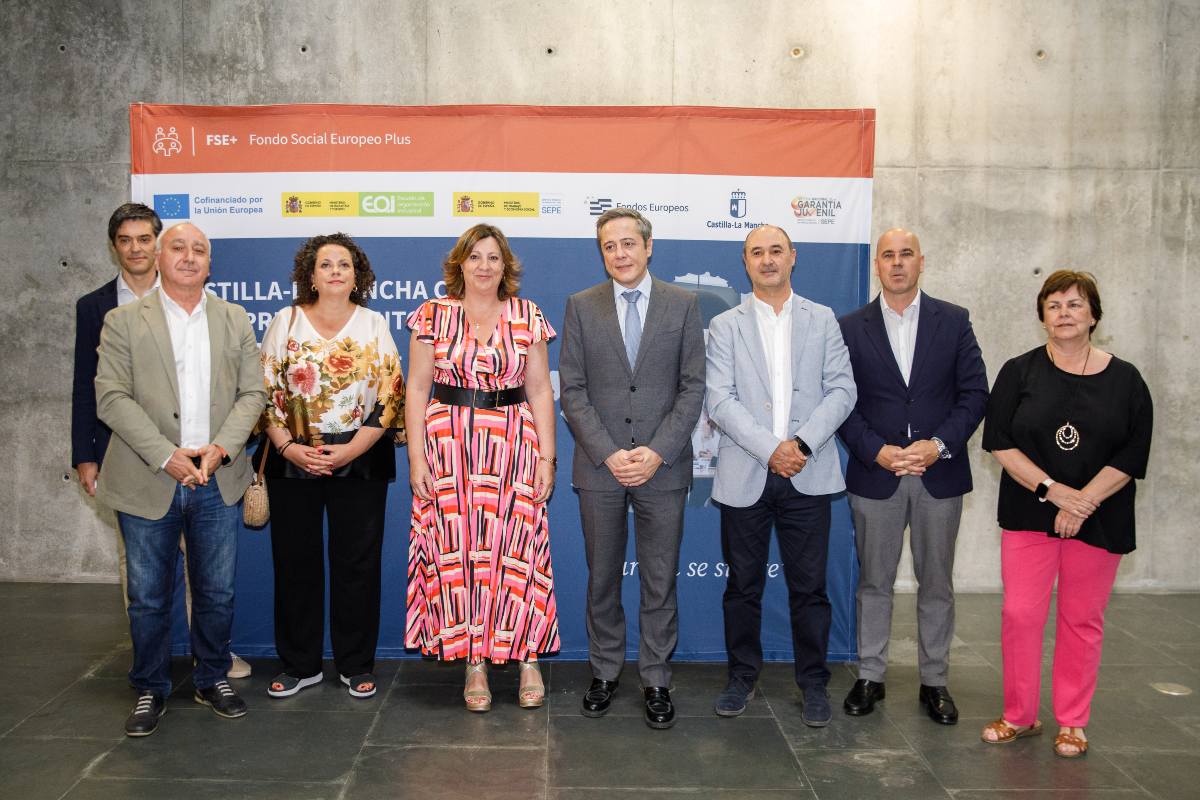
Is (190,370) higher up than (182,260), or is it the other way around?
(182,260)

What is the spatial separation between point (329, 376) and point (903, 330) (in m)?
2.25

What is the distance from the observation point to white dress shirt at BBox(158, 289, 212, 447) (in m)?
3.54

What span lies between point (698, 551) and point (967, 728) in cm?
135

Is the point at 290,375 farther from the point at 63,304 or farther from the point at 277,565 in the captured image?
the point at 63,304

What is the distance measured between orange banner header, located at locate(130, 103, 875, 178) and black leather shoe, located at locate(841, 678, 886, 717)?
86.5 inches

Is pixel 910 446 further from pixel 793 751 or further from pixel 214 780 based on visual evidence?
pixel 214 780

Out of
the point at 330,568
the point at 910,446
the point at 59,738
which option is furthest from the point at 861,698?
the point at 59,738

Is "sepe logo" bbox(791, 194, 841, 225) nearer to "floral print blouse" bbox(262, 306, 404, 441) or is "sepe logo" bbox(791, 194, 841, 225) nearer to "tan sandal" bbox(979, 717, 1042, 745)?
"floral print blouse" bbox(262, 306, 404, 441)

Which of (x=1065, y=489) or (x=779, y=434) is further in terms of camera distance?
(x=779, y=434)

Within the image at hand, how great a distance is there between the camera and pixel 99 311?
3896 millimetres

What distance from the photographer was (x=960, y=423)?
3.59m

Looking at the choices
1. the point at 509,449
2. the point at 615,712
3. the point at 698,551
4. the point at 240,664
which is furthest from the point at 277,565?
the point at 698,551

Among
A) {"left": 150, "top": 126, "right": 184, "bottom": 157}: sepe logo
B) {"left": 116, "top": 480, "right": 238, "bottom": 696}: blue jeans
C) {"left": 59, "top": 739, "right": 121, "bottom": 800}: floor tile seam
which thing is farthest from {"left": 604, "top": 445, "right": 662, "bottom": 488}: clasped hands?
{"left": 150, "top": 126, "right": 184, "bottom": 157}: sepe logo

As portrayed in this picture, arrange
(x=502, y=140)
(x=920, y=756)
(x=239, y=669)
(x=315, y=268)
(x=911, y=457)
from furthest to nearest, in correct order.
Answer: (x=502, y=140), (x=239, y=669), (x=315, y=268), (x=911, y=457), (x=920, y=756)
